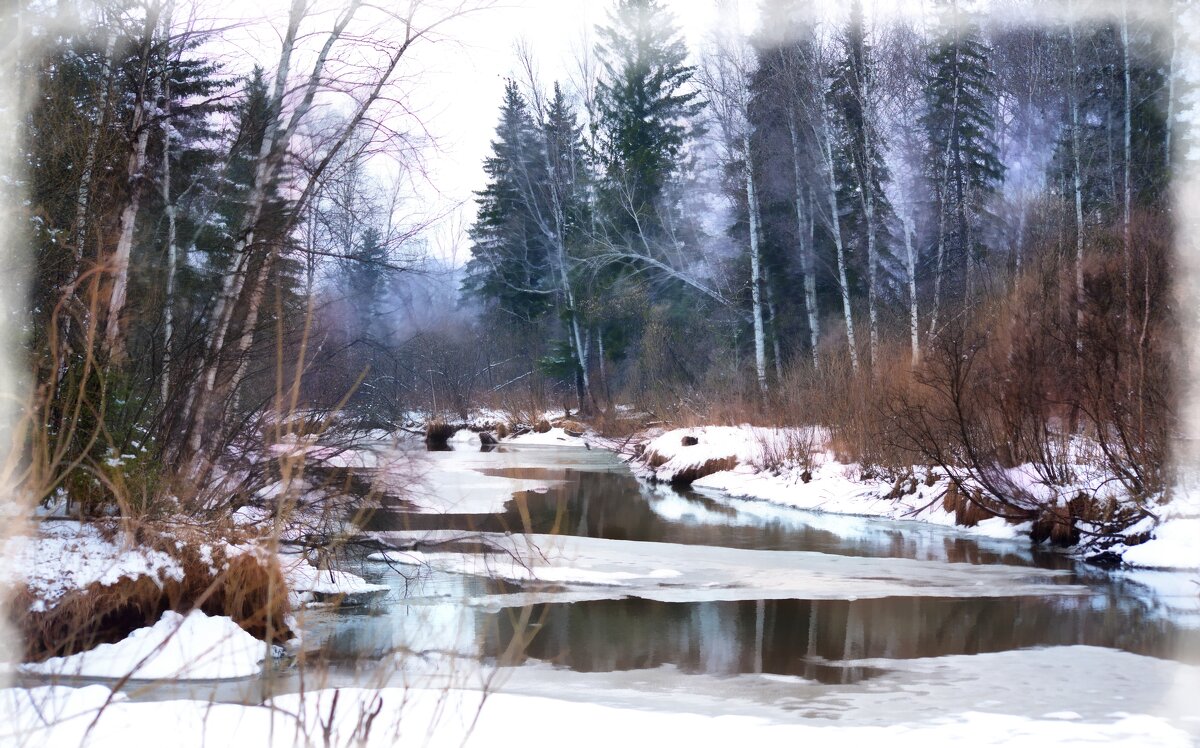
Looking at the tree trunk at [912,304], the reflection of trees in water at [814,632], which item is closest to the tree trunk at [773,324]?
the tree trunk at [912,304]

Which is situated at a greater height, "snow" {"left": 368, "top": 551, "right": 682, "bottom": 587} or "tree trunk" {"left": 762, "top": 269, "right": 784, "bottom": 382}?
"tree trunk" {"left": 762, "top": 269, "right": 784, "bottom": 382}

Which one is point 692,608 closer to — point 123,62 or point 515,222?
point 123,62

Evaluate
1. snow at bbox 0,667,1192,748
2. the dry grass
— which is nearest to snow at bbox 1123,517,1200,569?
snow at bbox 0,667,1192,748

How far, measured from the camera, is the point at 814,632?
22.1 ft

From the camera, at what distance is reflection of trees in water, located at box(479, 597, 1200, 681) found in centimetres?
602

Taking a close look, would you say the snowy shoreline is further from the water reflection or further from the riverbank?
the riverbank

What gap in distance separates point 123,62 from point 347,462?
3.59 m

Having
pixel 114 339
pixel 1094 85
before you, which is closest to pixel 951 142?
pixel 1094 85

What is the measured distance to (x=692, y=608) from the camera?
748cm

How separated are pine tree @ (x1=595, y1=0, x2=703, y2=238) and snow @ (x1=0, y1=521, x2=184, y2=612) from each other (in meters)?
20.3

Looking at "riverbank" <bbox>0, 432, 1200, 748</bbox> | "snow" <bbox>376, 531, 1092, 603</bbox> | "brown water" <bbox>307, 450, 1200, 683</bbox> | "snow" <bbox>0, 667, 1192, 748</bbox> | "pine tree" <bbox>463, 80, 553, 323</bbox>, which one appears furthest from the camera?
"pine tree" <bbox>463, 80, 553, 323</bbox>

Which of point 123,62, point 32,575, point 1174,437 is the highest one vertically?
point 123,62

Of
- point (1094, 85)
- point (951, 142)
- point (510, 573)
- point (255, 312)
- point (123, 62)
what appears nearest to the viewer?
point (255, 312)

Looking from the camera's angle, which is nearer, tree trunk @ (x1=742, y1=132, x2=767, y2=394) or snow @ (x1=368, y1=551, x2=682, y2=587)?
snow @ (x1=368, y1=551, x2=682, y2=587)
